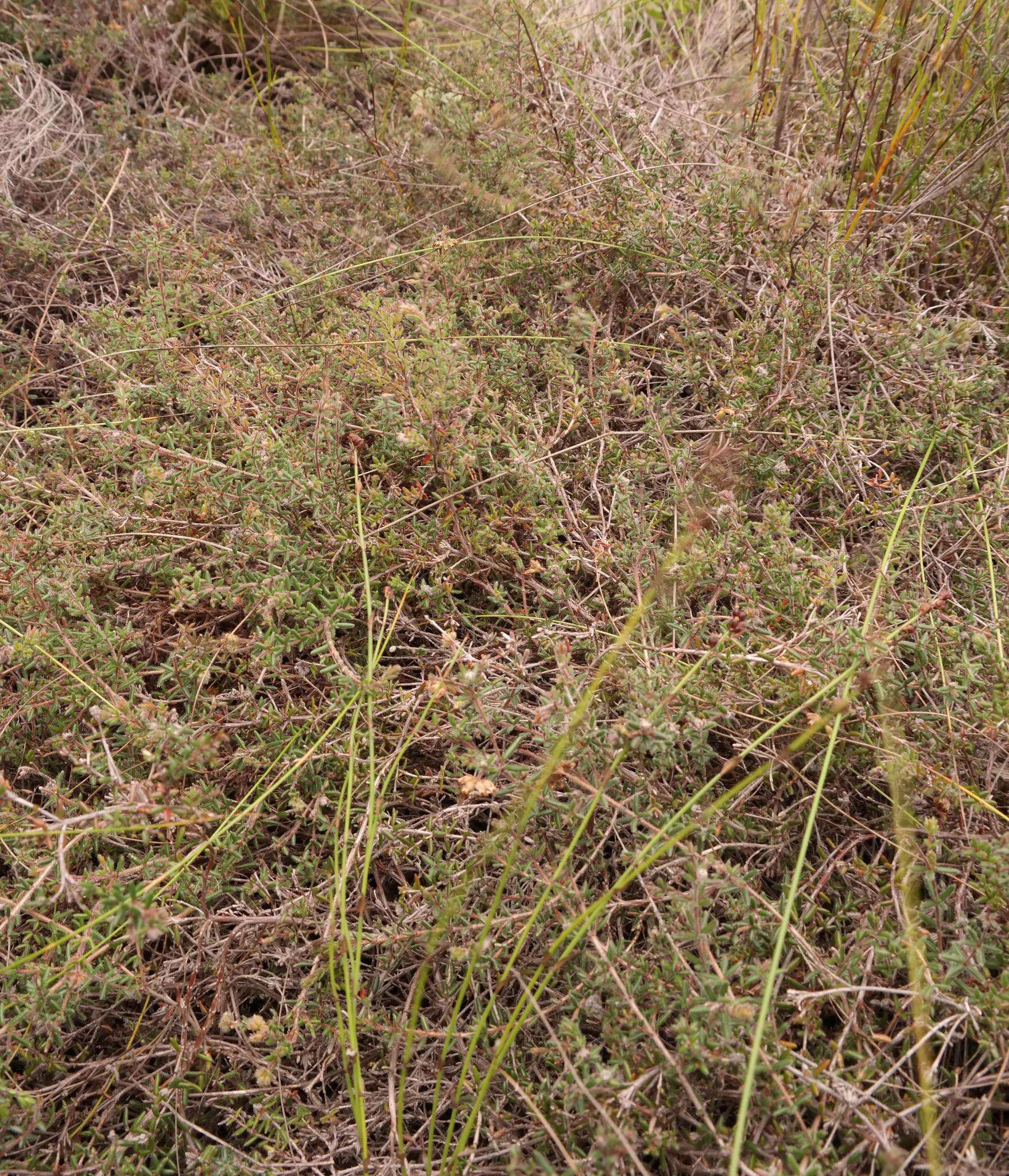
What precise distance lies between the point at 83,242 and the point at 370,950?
2.50m

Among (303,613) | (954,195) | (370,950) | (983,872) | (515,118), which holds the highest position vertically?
(954,195)

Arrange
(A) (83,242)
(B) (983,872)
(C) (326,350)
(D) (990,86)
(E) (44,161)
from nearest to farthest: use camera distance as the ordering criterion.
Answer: (B) (983,872)
(C) (326,350)
(D) (990,86)
(A) (83,242)
(E) (44,161)

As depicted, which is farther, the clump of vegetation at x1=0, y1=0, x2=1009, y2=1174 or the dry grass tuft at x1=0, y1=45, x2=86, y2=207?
the dry grass tuft at x1=0, y1=45, x2=86, y2=207

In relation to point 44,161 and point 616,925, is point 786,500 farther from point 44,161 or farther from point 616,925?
point 44,161

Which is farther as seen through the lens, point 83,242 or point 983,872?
point 83,242

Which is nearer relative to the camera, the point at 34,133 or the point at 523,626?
the point at 523,626

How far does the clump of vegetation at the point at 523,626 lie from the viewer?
143 cm

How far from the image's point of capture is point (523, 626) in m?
1.97

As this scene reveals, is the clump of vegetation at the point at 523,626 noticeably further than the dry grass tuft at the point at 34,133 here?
No

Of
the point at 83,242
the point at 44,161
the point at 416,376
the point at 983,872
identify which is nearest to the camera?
the point at 983,872

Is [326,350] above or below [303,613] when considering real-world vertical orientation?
above

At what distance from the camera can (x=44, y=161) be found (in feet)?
10.4

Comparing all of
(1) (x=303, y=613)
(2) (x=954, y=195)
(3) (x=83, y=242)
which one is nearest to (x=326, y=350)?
(1) (x=303, y=613)

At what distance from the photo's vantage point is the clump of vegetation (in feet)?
4.68
